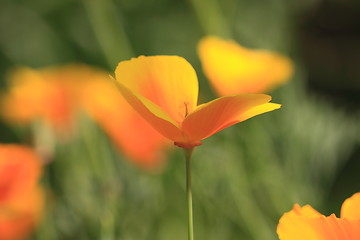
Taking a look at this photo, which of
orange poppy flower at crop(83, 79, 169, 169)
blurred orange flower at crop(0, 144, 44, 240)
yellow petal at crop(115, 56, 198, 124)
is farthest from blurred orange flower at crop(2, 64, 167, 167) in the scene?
yellow petal at crop(115, 56, 198, 124)

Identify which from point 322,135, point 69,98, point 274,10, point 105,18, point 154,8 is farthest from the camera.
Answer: point 154,8

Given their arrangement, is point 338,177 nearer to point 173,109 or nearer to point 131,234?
point 131,234

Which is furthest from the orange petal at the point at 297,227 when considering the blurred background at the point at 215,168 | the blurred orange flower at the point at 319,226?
the blurred background at the point at 215,168

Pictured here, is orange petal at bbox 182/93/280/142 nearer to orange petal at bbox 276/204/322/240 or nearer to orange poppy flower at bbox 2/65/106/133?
orange petal at bbox 276/204/322/240

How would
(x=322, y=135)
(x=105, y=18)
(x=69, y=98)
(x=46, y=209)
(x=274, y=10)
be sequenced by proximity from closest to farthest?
(x=46, y=209)
(x=69, y=98)
(x=322, y=135)
(x=105, y=18)
(x=274, y=10)

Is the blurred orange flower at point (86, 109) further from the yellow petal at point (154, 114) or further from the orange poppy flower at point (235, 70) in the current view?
the yellow petal at point (154, 114)

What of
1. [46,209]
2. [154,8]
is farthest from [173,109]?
[154,8]

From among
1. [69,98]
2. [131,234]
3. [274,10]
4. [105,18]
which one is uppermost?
[274,10]

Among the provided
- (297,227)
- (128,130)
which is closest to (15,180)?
(128,130)
